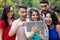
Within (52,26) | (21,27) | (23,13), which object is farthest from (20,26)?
(52,26)

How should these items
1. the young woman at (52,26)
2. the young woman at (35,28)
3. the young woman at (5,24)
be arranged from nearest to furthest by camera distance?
the young woman at (35,28)
the young woman at (52,26)
the young woman at (5,24)

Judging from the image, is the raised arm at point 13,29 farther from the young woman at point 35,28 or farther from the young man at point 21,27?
the young woman at point 35,28

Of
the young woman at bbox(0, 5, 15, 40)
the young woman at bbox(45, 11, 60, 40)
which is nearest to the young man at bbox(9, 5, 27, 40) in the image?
the young woman at bbox(0, 5, 15, 40)

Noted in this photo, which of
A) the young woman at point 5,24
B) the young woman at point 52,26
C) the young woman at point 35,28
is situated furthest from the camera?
the young woman at point 5,24

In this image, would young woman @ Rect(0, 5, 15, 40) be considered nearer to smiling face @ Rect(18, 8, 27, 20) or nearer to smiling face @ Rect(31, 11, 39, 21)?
smiling face @ Rect(18, 8, 27, 20)

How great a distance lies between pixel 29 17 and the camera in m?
2.09

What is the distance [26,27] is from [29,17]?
13 cm

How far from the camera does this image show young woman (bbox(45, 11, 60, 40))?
207 centimetres

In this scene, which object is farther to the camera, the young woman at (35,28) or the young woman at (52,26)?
the young woman at (52,26)

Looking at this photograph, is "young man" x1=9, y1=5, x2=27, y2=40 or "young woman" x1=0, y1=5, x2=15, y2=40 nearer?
"young man" x1=9, y1=5, x2=27, y2=40

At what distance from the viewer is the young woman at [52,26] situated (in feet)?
6.81

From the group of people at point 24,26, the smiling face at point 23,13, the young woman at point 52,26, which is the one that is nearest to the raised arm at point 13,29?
the group of people at point 24,26

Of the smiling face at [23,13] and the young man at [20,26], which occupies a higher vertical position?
the smiling face at [23,13]

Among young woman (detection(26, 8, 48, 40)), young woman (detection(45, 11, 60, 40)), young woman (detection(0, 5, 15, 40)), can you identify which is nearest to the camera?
young woman (detection(26, 8, 48, 40))
